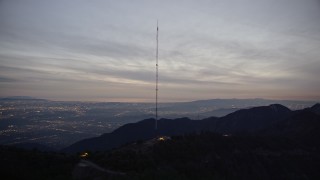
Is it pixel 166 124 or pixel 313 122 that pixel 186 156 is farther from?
pixel 166 124

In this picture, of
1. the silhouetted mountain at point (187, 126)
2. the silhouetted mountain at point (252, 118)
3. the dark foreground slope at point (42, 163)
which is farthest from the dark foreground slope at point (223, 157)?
the silhouetted mountain at point (252, 118)

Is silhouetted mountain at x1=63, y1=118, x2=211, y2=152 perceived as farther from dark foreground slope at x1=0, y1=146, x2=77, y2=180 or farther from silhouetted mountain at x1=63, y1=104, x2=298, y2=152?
dark foreground slope at x1=0, y1=146, x2=77, y2=180

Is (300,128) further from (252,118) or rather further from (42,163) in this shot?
(42,163)

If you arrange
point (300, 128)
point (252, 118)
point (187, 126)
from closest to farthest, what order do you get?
point (300, 128) < point (252, 118) < point (187, 126)

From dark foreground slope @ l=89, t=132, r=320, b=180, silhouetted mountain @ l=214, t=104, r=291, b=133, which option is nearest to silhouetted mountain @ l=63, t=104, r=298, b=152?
silhouetted mountain @ l=214, t=104, r=291, b=133

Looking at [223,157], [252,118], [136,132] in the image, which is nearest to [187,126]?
[136,132]

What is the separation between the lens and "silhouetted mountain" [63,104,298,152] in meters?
61.5

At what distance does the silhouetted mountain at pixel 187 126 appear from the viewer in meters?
61.5

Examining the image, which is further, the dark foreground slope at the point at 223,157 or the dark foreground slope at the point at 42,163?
the dark foreground slope at the point at 223,157

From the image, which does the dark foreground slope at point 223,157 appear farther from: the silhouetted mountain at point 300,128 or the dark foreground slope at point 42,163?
the silhouetted mountain at point 300,128

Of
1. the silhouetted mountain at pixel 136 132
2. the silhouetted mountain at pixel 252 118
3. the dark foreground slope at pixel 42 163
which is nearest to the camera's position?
the dark foreground slope at pixel 42 163

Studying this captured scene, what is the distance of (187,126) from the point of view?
222 ft

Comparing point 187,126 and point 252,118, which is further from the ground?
point 252,118

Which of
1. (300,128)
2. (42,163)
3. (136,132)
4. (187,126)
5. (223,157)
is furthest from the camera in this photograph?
(187,126)
